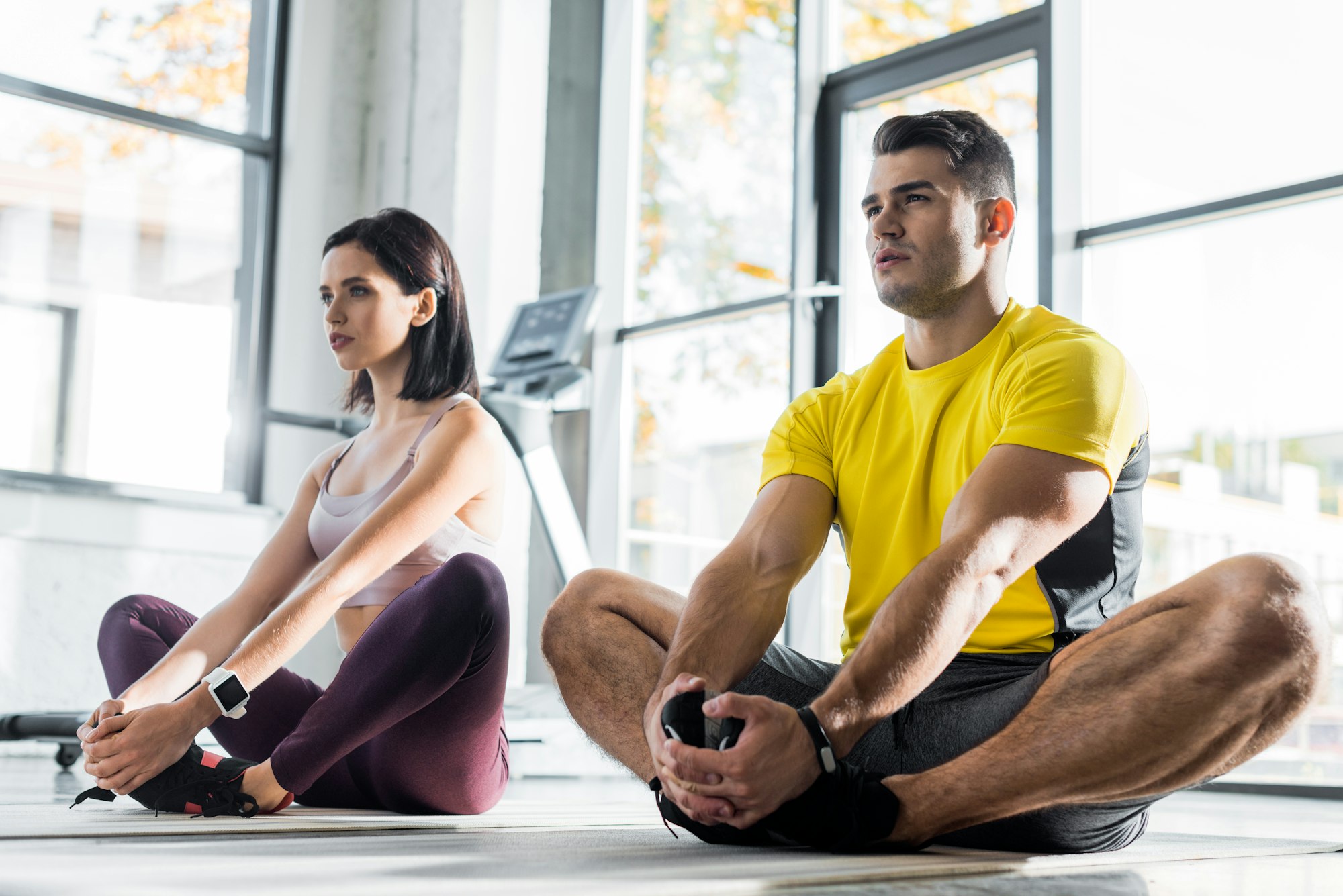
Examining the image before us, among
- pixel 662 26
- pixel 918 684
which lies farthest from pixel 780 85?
pixel 918 684

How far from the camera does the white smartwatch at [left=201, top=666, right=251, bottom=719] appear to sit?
1.56 metres

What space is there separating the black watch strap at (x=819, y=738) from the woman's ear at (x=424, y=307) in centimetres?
103

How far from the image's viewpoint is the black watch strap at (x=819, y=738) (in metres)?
1.19

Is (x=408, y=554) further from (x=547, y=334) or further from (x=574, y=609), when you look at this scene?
(x=547, y=334)

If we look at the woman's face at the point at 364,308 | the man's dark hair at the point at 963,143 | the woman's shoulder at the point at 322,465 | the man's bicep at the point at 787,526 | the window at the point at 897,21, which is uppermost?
the window at the point at 897,21

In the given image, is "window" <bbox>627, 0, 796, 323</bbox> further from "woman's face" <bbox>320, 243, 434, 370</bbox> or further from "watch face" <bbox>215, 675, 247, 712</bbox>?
"watch face" <bbox>215, 675, 247, 712</bbox>

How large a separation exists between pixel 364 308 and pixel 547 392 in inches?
60.5

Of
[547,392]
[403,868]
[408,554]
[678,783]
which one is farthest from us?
[547,392]

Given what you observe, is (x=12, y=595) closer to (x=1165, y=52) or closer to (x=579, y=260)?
(x=579, y=260)

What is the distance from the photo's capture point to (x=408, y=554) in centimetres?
181

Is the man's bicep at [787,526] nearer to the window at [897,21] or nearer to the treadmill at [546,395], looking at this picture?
the treadmill at [546,395]

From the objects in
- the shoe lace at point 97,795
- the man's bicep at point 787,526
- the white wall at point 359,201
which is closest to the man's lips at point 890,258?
the man's bicep at point 787,526

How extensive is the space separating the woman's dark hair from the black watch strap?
38.0 inches

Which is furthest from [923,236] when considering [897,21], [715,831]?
[897,21]
